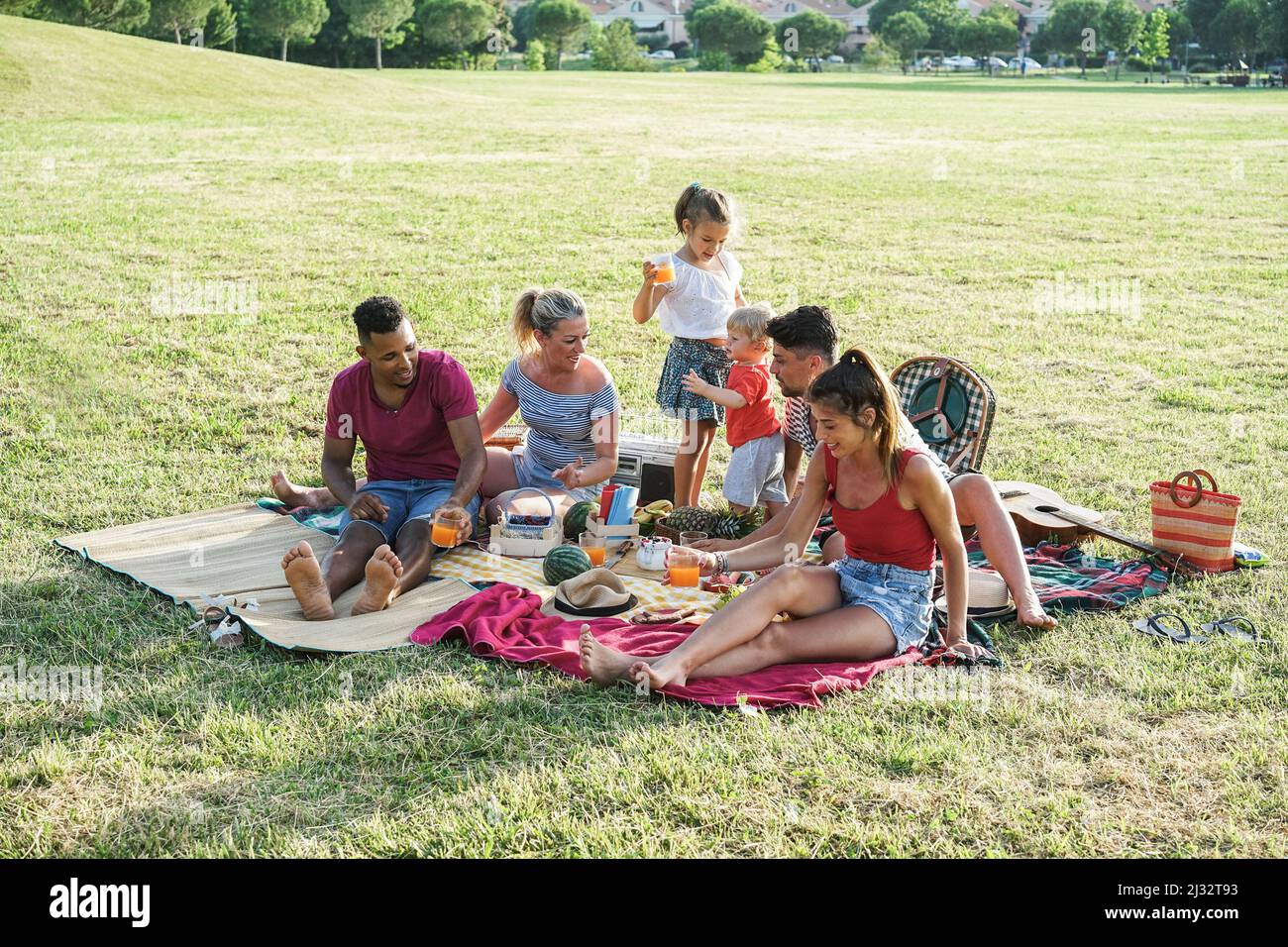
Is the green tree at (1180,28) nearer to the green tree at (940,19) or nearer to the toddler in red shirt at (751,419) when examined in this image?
the green tree at (940,19)

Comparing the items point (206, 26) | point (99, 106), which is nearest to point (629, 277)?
point (99, 106)

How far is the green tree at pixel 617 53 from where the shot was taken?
7612cm

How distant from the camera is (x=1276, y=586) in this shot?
570 centimetres

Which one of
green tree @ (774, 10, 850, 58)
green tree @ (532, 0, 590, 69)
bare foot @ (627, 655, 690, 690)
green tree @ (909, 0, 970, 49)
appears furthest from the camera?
green tree @ (909, 0, 970, 49)

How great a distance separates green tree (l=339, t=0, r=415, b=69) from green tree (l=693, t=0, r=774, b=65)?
30.2m

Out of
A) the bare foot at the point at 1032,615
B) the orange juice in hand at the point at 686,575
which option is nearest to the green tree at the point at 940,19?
the orange juice in hand at the point at 686,575

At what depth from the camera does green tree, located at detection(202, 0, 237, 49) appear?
59219mm

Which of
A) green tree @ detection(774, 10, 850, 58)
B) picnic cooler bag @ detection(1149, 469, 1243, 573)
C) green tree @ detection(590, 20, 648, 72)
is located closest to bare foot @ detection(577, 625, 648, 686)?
picnic cooler bag @ detection(1149, 469, 1243, 573)

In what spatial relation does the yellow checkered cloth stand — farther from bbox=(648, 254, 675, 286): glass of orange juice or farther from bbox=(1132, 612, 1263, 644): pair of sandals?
bbox=(1132, 612, 1263, 644): pair of sandals

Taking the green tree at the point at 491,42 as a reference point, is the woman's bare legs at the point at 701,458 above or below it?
below

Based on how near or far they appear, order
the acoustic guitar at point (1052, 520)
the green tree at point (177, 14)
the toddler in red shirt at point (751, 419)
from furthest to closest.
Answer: the green tree at point (177, 14)
the toddler in red shirt at point (751, 419)
the acoustic guitar at point (1052, 520)

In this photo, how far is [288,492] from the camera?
6.74 meters

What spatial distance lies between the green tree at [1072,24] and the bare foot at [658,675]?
95.3 m
